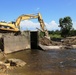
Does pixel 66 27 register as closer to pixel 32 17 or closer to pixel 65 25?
pixel 65 25

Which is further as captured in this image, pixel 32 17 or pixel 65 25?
pixel 65 25

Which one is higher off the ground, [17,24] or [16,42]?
[17,24]

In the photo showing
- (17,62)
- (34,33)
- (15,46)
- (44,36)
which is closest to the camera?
(17,62)

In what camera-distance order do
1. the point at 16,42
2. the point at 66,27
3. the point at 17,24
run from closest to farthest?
the point at 16,42 → the point at 17,24 → the point at 66,27

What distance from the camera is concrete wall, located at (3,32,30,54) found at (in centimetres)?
3223

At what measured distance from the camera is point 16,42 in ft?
118

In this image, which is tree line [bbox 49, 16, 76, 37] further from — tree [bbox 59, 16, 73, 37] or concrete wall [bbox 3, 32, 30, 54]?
concrete wall [bbox 3, 32, 30, 54]

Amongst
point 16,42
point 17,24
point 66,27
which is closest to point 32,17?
point 17,24

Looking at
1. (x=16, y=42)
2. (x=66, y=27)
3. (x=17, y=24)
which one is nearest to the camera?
(x=16, y=42)

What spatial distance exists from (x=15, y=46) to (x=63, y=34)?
5108 centimetres

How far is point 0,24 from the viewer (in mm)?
36156

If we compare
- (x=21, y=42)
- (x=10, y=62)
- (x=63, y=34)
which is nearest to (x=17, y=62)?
(x=10, y=62)

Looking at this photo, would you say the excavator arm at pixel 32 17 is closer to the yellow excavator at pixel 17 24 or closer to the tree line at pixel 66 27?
the yellow excavator at pixel 17 24

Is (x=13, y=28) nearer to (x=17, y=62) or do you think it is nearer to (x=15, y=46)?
(x=15, y=46)
